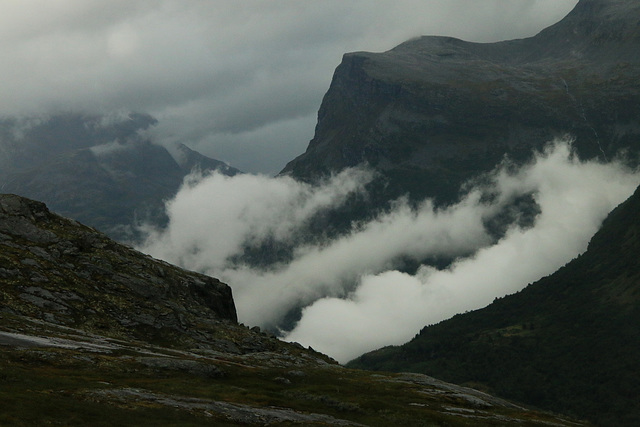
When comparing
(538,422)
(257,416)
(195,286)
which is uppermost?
(195,286)

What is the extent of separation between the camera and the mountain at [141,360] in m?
54.0

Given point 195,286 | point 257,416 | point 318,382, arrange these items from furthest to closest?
point 195,286
point 318,382
point 257,416

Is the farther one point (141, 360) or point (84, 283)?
point (84, 283)

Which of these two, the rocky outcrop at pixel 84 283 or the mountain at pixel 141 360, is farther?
the rocky outcrop at pixel 84 283

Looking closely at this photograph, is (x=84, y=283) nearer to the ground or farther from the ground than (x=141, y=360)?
farther from the ground

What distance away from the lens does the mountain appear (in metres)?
54.0

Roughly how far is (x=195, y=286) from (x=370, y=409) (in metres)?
84.0

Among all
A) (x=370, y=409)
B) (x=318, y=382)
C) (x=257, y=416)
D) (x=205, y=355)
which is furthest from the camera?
(x=205, y=355)

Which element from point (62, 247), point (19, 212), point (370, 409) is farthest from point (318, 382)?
point (19, 212)

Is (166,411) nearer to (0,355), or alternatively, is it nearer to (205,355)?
(0,355)

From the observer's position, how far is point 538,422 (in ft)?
304

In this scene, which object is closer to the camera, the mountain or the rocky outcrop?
the mountain

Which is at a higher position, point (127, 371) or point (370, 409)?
point (127, 371)

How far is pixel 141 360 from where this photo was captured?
76000mm
